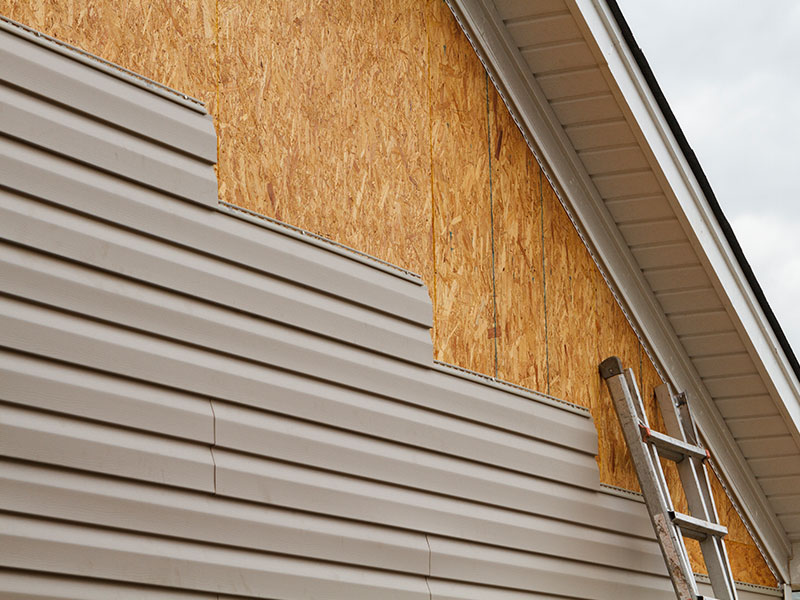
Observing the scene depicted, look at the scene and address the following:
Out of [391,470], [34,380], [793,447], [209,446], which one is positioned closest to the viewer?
[34,380]

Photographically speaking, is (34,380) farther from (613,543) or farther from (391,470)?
(613,543)

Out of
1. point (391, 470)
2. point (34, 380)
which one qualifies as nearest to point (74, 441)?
point (34, 380)

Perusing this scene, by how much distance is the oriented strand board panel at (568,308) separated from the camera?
532 cm

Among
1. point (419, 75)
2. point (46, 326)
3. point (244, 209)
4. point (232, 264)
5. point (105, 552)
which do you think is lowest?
point (105, 552)

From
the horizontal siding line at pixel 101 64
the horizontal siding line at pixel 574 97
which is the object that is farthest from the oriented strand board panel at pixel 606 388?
the horizontal siding line at pixel 101 64

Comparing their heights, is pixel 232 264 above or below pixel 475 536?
above

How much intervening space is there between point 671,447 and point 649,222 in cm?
120

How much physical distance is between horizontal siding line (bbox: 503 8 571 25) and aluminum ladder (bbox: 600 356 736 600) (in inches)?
69.9

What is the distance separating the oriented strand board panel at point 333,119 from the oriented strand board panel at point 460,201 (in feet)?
0.32

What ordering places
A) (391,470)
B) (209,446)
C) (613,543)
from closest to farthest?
1. (209,446)
2. (391,470)
3. (613,543)

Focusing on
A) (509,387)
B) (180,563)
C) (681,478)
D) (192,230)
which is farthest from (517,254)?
(180,563)

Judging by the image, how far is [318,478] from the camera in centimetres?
371

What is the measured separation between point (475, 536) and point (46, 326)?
6.91ft

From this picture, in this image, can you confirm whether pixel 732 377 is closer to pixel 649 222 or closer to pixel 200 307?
pixel 649 222
